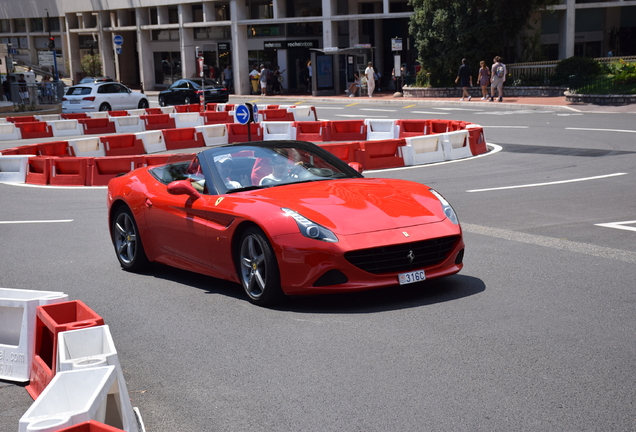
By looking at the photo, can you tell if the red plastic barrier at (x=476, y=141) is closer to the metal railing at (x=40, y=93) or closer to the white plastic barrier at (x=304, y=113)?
the white plastic barrier at (x=304, y=113)

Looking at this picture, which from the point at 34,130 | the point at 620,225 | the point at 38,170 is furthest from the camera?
the point at 34,130

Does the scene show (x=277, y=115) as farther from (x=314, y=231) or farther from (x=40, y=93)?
(x=314, y=231)

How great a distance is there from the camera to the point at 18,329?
5.67 metres

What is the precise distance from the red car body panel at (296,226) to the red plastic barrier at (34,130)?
859 inches

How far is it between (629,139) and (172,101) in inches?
1126

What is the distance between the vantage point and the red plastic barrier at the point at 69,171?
16.6 meters

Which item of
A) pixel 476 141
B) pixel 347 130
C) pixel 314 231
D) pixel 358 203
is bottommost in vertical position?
pixel 347 130

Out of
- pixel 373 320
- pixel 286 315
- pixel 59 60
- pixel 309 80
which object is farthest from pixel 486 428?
pixel 59 60

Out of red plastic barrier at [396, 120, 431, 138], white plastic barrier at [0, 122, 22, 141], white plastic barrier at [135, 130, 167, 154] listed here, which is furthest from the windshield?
white plastic barrier at [0, 122, 22, 141]

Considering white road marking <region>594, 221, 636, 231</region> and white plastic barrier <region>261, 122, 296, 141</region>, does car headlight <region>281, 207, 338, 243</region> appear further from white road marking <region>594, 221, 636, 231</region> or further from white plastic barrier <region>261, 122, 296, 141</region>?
white plastic barrier <region>261, 122, 296, 141</region>

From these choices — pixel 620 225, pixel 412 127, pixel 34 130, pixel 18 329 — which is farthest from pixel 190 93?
pixel 18 329

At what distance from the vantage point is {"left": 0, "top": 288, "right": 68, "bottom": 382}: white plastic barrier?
18.1 feet

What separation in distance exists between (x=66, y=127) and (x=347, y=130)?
11.0m

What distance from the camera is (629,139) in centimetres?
1969
